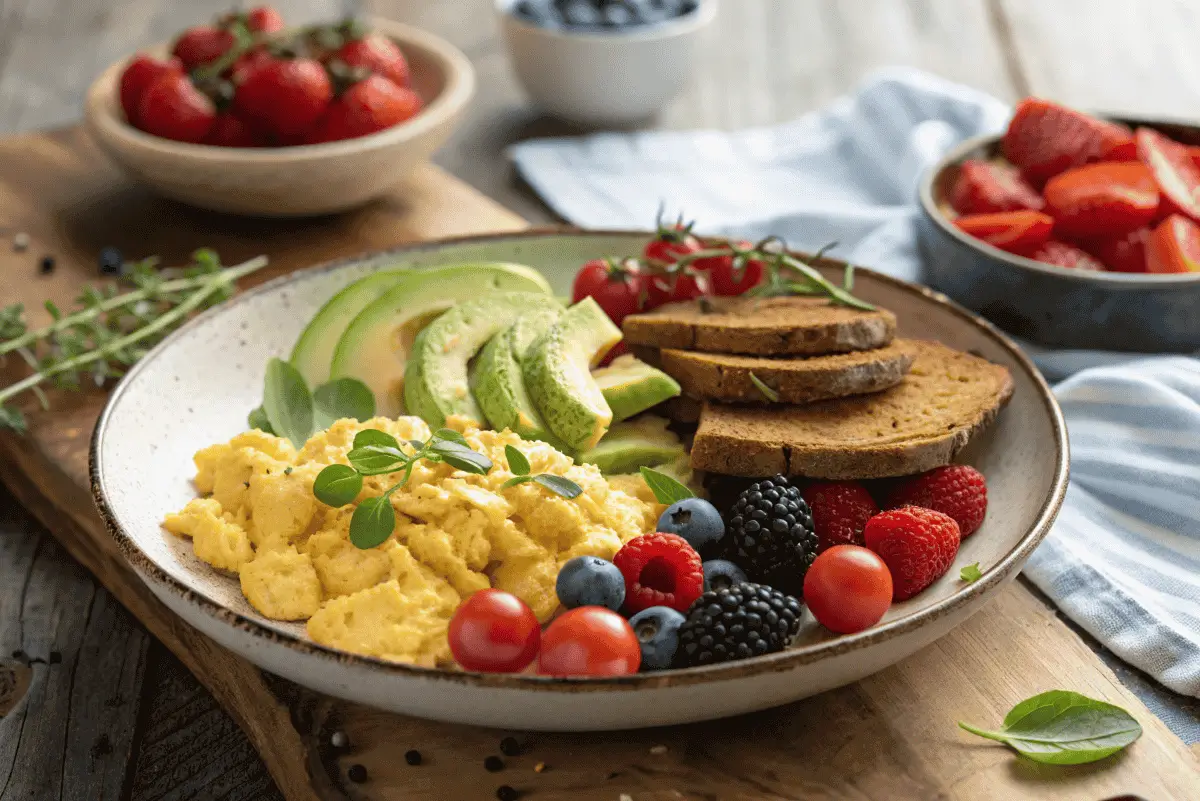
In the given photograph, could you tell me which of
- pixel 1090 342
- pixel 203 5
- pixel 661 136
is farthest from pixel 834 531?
pixel 203 5

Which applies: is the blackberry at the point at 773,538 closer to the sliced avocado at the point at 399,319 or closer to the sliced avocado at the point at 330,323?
the sliced avocado at the point at 399,319

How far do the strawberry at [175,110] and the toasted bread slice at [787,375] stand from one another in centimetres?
181

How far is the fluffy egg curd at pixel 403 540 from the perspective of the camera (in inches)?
75.7

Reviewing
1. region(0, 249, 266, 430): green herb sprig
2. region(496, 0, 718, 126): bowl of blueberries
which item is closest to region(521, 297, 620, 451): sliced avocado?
region(0, 249, 266, 430): green herb sprig

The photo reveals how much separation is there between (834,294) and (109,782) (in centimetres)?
176

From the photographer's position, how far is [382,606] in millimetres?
1915

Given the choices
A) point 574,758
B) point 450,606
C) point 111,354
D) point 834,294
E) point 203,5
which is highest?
point 834,294

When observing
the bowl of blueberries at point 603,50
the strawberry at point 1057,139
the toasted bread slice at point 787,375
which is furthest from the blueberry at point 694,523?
the bowl of blueberries at point 603,50

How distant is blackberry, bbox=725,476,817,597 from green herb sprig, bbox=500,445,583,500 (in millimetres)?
297

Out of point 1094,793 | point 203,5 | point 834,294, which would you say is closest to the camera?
point 1094,793

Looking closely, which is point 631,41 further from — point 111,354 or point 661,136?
point 111,354

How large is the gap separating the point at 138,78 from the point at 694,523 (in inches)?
96.7

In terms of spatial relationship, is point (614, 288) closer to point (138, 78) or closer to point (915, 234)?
point (915, 234)

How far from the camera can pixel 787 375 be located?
2.48 metres
